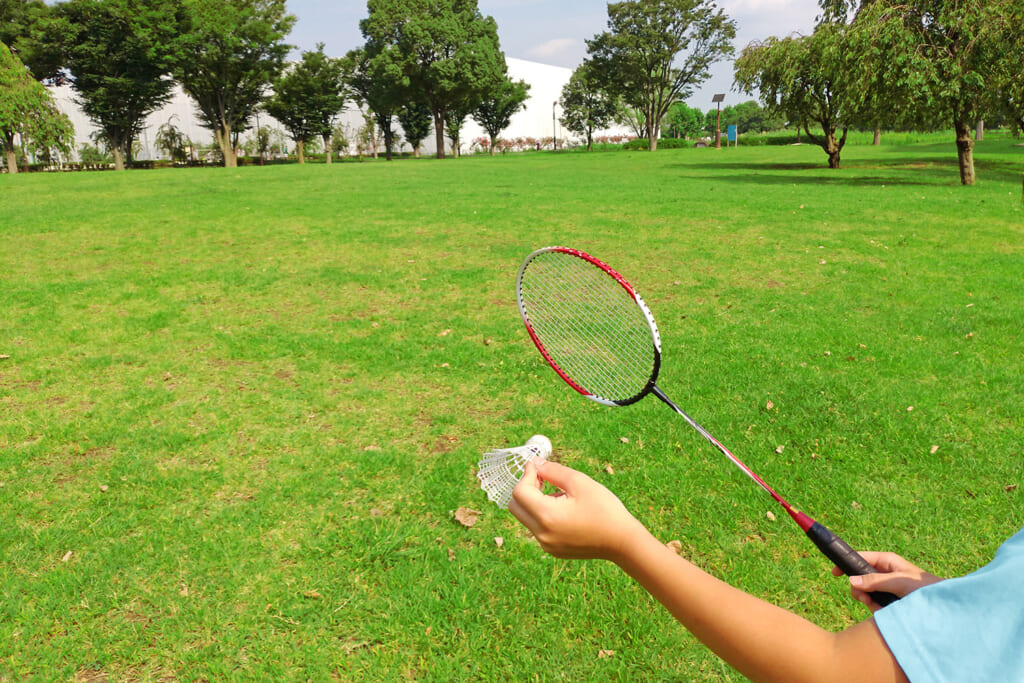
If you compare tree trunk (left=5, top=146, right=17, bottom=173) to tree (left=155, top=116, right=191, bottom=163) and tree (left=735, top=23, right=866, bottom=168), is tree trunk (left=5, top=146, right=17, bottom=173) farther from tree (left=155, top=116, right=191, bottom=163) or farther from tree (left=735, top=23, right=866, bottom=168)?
tree (left=735, top=23, right=866, bottom=168)

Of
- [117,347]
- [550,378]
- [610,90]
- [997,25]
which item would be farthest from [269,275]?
[610,90]

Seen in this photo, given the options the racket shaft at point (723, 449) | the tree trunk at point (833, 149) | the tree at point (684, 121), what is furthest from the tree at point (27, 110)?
the tree at point (684, 121)

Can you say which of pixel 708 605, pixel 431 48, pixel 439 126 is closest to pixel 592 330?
pixel 708 605

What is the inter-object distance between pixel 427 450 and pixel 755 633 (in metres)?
3.89

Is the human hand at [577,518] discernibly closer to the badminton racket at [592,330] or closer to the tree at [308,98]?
the badminton racket at [592,330]

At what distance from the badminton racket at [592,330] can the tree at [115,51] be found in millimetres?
51765

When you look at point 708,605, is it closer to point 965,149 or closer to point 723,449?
point 723,449

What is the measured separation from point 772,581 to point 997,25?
20.7 metres

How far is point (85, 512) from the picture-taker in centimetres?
410

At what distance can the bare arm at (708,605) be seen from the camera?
972mm

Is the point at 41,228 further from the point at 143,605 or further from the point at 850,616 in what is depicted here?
the point at 850,616

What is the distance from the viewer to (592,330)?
4.42 m

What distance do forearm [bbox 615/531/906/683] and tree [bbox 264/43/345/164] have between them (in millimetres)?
63958

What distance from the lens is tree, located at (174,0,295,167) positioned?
47.8 meters
